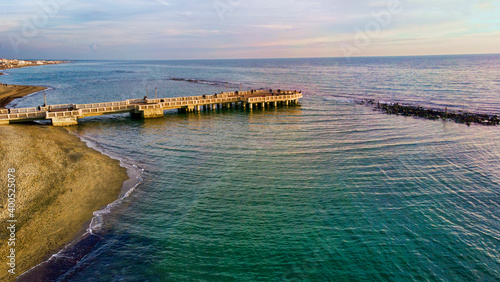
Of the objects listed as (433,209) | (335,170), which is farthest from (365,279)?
(335,170)

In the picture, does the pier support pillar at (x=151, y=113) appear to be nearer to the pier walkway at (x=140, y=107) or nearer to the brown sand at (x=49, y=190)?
the pier walkway at (x=140, y=107)

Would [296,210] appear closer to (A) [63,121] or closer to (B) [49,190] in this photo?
(B) [49,190]

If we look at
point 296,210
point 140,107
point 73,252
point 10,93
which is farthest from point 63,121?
point 10,93

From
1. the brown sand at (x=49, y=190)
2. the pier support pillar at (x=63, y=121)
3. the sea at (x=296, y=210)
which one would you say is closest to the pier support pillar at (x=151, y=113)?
the pier support pillar at (x=63, y=121)

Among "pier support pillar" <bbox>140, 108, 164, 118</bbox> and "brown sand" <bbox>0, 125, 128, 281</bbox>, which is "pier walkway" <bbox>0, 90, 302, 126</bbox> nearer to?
"pier support pillar" <bbox>140, 108, 164, 118</bbox>

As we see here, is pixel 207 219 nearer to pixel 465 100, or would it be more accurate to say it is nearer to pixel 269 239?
pixel 269 239

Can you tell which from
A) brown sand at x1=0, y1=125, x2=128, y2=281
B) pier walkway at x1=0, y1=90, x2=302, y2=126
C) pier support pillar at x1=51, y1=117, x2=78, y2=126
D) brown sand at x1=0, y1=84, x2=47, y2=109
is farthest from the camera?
brown sand at x1=0, y1=84, x2=47, y2=109

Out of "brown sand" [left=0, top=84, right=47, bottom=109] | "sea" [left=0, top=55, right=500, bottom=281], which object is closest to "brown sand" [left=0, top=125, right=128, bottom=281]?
"sea" [left=0, top=55, right=500, bottom=281]
